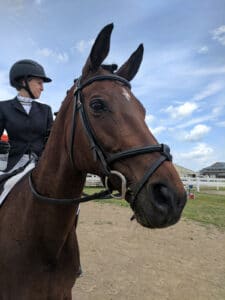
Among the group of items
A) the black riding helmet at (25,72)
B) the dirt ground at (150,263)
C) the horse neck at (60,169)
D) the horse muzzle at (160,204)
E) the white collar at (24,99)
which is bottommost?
the dirt ground at (150,263)

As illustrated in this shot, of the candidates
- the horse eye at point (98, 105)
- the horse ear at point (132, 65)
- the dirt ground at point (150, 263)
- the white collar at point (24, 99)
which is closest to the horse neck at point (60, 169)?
the horse eye at point (98, 105)

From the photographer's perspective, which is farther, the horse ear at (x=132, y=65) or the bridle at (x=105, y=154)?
the horse ear at (x=132, y=65)

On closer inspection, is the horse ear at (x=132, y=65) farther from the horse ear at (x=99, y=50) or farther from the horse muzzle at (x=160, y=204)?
the horse muzzle at (x=160, y=204)

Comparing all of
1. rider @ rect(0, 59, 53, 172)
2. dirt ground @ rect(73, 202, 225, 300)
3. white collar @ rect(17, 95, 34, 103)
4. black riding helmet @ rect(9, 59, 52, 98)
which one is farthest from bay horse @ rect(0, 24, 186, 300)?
dirt ground @ rect(73, 202, 225, 300)

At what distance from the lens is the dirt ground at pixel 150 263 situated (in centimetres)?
552

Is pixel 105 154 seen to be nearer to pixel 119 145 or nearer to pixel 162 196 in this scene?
pixel 119 145

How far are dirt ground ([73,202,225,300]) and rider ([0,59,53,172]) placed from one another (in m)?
3.03

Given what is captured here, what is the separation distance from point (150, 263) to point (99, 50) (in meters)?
5.59

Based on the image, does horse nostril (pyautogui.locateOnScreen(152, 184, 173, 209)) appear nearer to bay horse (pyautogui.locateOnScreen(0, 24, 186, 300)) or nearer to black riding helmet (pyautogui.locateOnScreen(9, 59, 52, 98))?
bay horse (pyautogui.locateOnScreen(0, 24, 186, 300))

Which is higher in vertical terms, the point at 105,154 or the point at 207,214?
the point at 105,154

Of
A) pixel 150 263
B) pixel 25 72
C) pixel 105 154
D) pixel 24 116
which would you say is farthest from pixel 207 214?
pixel 105 154

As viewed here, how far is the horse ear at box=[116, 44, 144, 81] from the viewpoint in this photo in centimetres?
280

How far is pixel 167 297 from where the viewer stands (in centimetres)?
529

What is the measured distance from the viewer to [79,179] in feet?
8.79
